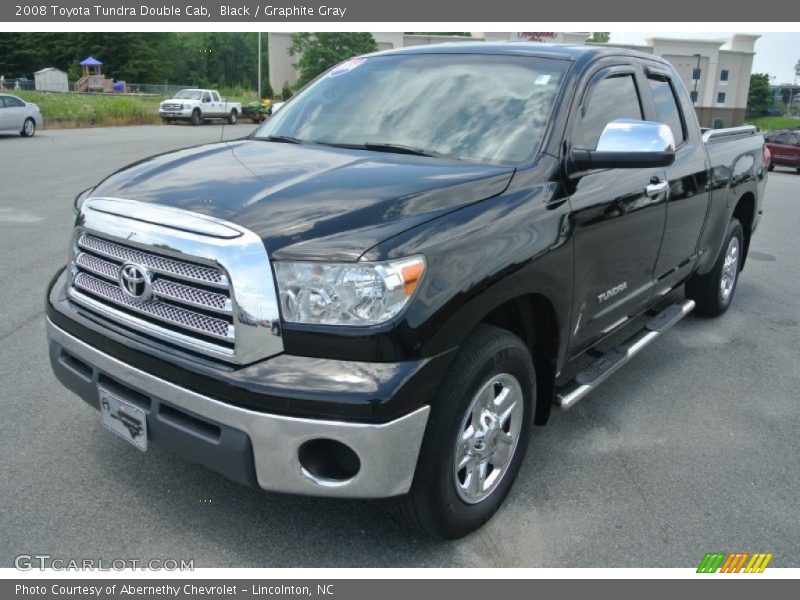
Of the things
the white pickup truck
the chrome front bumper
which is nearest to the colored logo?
the chrome front bumper

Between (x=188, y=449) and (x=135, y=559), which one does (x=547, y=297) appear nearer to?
(x=188, y=449)

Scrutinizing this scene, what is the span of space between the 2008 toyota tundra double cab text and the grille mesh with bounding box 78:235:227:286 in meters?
0.01

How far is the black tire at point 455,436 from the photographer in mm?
2533

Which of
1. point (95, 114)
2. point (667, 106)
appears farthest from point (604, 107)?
point (95, 114)

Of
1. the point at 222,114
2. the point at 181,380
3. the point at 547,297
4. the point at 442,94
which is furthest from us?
the point at 222,114

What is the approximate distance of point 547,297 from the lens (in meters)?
3.09

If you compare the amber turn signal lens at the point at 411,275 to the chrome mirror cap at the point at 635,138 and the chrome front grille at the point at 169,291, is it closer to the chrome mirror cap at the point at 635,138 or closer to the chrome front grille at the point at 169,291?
the chrome front grille at the point at 169,291

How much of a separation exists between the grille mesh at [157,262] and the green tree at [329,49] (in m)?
67.8

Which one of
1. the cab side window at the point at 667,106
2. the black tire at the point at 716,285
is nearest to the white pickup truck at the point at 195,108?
the black tire at the point at 716,285

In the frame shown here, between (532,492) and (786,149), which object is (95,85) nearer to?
(786,149)

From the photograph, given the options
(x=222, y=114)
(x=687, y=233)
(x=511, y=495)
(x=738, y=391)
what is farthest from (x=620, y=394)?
(x=222, y=114)

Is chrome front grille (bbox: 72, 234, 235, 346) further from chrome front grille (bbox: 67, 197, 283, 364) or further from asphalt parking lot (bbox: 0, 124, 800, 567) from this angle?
asphalt parking lot (bbox: 0, 124, 800, 567)

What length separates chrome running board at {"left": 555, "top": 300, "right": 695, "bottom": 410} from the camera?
346 cm

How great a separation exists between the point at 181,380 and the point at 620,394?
2.97 metres
